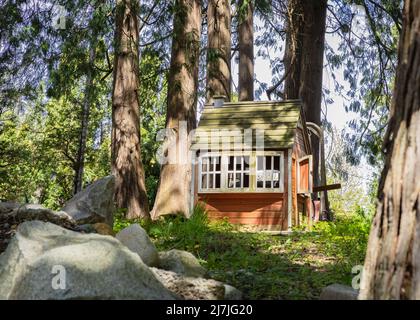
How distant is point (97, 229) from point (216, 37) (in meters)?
10.5

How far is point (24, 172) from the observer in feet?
90.9

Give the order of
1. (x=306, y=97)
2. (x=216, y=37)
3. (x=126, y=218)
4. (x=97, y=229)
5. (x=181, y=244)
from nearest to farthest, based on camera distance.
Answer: (x=97, y=229)
(x=181, y=244)
(x=126, y=218)
(x=306, y=97)
(x=216, y=37)

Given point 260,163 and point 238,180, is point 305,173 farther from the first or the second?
point 238,180

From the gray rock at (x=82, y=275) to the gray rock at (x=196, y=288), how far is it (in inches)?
29.5

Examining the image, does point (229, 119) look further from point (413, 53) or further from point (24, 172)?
point (24, 172)

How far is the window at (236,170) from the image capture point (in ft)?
40.4

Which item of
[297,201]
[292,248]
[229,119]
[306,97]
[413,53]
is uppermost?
[306,97]

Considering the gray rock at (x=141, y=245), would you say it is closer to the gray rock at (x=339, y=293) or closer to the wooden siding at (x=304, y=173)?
the gray rock at (x=339, y=293)

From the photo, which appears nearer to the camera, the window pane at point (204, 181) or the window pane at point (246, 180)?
the window pane at point (204, 181)

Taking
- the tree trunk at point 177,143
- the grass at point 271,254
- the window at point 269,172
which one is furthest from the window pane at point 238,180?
the grass at point 271,254

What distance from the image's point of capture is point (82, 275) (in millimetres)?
3707

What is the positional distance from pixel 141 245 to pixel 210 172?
21.9ft

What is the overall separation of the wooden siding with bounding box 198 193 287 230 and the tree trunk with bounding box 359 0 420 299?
8875 mm

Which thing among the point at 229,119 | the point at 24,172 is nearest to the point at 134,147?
the point at 229,119
